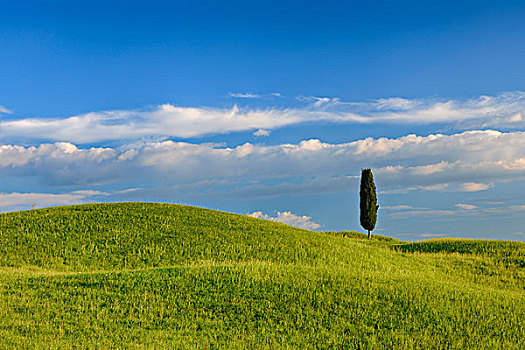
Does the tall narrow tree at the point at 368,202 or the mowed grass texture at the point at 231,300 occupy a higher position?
the tall narrow tree at the point at 368,202

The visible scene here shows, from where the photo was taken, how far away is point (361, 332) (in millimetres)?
11625

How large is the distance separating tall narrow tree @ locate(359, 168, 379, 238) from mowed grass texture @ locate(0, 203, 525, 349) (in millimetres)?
22706

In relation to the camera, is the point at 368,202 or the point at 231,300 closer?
the point at 231,300

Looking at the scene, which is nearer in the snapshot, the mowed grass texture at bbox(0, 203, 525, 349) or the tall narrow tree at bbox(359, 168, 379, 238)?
the mowed grass texture at bbox(0, 203, 525, 349)

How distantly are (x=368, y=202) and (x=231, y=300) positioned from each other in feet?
123

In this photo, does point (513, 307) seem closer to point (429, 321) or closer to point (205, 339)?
point (429, 321)

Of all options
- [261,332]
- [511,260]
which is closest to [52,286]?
[261,332]

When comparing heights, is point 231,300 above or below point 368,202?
below

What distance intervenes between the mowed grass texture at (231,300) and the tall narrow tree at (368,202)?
74.5 feet

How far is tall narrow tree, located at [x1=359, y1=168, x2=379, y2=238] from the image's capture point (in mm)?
48250

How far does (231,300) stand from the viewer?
44.1ft

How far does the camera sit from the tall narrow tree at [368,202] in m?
48.2

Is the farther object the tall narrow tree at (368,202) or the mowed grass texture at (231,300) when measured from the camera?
the tall narrow tree at (368,202)

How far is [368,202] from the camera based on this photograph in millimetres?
48500
